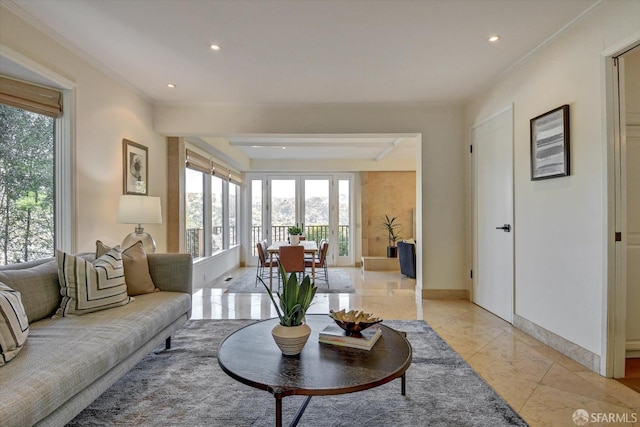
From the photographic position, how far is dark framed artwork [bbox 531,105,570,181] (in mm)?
2619

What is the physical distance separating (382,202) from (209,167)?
404 centimetres

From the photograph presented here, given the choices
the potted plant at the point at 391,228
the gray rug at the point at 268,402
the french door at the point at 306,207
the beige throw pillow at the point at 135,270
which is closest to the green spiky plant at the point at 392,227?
the potted plant at the point at 391,228

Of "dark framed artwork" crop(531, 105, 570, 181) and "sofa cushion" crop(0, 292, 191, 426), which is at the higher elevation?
"dark framed artwork" crop(531, 105, 570, 181)

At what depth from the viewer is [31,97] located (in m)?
2.60

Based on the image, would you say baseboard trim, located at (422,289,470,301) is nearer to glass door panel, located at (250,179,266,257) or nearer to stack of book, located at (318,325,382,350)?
stack of book, located at (318,325,382,350)

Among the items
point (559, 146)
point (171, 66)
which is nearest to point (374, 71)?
point (559, 146)

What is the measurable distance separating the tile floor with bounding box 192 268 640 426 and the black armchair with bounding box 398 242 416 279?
96cm

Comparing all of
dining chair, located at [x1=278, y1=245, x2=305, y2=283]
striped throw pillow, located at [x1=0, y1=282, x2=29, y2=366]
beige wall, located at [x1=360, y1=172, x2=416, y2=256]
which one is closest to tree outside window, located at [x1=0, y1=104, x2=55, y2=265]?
striped throw pillow, located at [x1=0, y1=282, x2=29, y2=366]

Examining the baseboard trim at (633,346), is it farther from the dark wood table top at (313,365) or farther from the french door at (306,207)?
the french door at (306,207)

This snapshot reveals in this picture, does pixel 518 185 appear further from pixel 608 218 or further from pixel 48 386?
pixel 48 386

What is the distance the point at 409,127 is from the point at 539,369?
9.84 ft

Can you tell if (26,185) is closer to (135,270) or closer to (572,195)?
(135,270)

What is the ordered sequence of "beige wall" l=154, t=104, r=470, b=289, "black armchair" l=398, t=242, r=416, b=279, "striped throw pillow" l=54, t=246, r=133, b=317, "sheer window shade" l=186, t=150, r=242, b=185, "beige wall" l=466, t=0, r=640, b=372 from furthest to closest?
"black armchair" l=398, t=242, r=416, b=279 → "sheer window shade" l=186, t=150, r=242, b=185 → "beige wall" l=154, t=104, r=470, b=289 → "beige wall" l=466, t=0, r=640, b=372 → "striped throw pillow" l=54, t=246, r=133, b=317

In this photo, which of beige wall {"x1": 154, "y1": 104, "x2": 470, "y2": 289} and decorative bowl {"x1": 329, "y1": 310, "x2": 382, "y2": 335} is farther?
beige wall {"x1": 154, "y1": 104, "x2": 470, "y2": 289}
